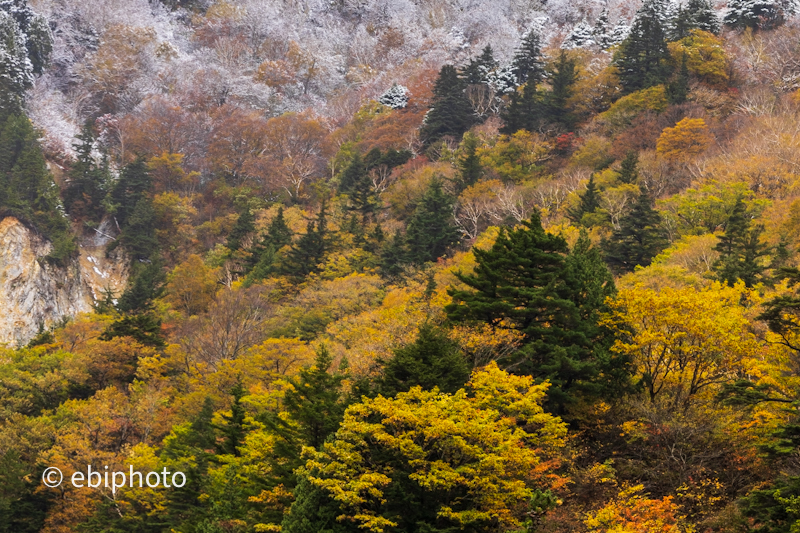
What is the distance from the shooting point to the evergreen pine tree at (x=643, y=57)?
5769 cm

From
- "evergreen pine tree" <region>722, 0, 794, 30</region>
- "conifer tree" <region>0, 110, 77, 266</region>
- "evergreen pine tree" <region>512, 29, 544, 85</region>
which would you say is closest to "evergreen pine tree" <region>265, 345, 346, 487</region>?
"conifer tree" <region>0, 110, 77, 266</region>

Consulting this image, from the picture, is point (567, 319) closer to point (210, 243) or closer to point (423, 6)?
point (210, 243)

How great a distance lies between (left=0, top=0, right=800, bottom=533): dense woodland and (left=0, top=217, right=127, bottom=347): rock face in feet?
3.97

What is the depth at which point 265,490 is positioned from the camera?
800 inches

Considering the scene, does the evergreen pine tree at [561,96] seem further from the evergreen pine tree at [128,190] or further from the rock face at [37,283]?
the rock face at [37,283]

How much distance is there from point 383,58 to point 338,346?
72770mm

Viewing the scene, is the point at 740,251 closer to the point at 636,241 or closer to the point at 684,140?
the point at 636,241

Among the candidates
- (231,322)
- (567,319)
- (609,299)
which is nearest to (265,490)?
(567,319)

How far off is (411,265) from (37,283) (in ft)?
111

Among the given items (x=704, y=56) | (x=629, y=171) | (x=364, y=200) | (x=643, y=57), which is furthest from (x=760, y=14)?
(x=364, y=200)

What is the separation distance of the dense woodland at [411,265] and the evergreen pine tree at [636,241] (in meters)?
0.21

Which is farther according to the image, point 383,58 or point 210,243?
point 383,58

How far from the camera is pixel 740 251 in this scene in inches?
1177

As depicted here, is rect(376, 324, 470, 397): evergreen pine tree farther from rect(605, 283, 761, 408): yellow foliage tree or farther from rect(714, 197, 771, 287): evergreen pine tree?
rect(714, 197, 771, 287): evergreen pine tree
